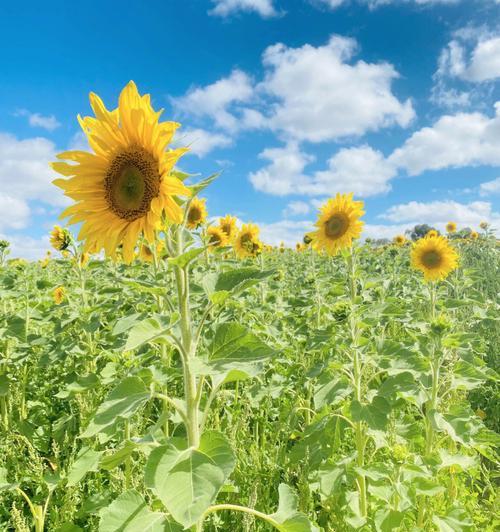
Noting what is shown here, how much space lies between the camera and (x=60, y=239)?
5387 mm

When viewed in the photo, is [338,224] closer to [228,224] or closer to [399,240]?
[228,224]

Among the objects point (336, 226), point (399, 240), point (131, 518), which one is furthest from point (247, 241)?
point (399, 240)

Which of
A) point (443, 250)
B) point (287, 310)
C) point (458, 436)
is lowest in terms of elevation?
point (458, 436)

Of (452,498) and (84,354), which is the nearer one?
(452,498)

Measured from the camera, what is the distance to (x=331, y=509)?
8.59ft

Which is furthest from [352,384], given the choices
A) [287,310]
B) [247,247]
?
[247,247]

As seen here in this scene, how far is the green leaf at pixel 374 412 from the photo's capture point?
2316 millimetres

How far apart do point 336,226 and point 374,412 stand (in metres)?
2.96

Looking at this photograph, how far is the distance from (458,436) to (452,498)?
2.01 feet

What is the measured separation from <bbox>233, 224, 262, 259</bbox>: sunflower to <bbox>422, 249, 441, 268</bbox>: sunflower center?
7.50ft

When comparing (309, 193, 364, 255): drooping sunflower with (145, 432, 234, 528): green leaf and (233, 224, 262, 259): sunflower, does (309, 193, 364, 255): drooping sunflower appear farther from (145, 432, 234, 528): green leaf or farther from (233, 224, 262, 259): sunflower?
(145, 432, 234, 528): green leaf

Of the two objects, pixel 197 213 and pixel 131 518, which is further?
pixel 197 213

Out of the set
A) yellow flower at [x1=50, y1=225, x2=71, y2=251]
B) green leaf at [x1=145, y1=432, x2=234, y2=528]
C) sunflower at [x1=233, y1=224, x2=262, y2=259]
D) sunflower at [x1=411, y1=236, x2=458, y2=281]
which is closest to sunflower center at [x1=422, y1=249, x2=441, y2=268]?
sunflower at [x1=411, y1=236, x2=458, y2=281]

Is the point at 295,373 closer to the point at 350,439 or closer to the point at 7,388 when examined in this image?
the point at 350,439
